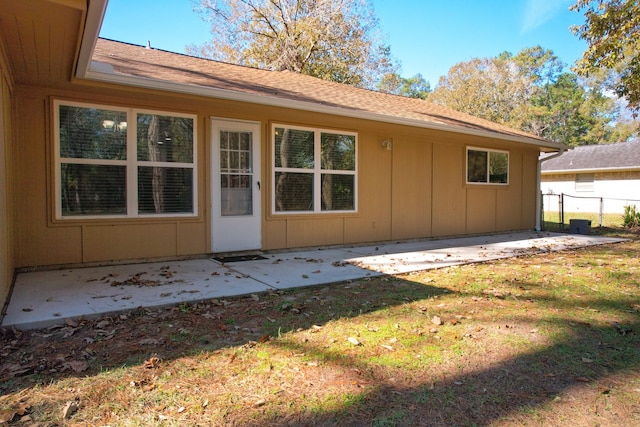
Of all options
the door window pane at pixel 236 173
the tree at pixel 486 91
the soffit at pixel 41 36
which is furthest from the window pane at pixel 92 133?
the tree at pixel 486 91

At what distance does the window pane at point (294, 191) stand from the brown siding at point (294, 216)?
0.22 metres

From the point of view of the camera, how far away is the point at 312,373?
2.58 m

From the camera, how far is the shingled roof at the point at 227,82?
17.6ft

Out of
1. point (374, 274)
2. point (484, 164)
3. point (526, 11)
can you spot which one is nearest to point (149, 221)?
point (374, 274)

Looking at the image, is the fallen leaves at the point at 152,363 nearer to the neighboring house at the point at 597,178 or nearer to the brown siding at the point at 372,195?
the brown siding at the point at 372,195

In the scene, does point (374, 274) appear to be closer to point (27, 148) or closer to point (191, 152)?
point (191, 152)

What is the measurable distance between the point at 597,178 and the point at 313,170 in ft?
66.4

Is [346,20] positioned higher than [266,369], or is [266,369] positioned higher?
[346,20]

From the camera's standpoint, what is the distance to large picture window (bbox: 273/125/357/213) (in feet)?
23.4

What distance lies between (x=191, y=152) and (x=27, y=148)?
2.07 metres

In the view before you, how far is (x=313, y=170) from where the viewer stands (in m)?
7.47

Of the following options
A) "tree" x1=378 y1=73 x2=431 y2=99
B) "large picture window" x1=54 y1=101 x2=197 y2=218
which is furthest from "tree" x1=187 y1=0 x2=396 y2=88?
"tree" x1=378 y1=73 x2=431 y2=99

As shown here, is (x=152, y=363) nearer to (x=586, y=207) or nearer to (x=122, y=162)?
(x=122, y=162)

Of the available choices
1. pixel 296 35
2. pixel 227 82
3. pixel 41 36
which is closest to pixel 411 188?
pixel 227 82
